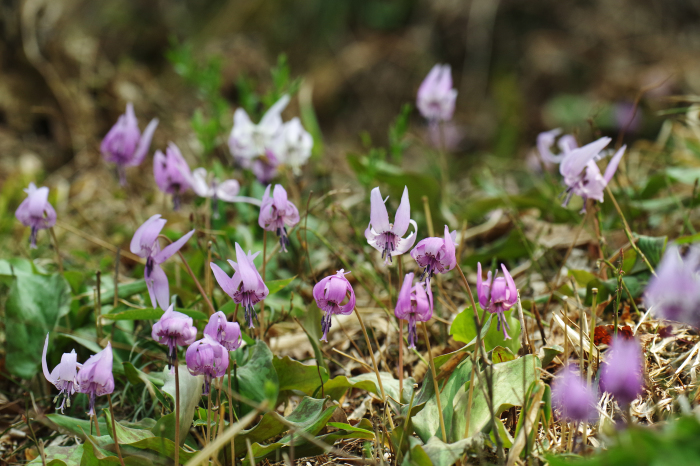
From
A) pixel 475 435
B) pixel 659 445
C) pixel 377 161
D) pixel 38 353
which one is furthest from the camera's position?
pixel 377 161

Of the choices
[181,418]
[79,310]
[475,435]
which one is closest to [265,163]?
[79,310]

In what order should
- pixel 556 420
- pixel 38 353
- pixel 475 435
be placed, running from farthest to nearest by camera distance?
pixel 38 353 < pixel 556 420 < pixel 475 435

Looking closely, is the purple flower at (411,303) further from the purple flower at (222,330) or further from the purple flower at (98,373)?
the purple flower at (98,373)

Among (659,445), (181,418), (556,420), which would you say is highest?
(659,445)

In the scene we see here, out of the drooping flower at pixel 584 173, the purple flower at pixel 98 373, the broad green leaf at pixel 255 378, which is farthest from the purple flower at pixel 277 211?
the drooping flower at pixel 584 173

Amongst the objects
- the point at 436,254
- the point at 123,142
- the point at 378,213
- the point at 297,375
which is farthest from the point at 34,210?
the point at 436,254

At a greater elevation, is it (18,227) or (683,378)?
(18,227)

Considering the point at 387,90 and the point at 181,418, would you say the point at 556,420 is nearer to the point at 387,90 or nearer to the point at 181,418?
the point at 181,418
